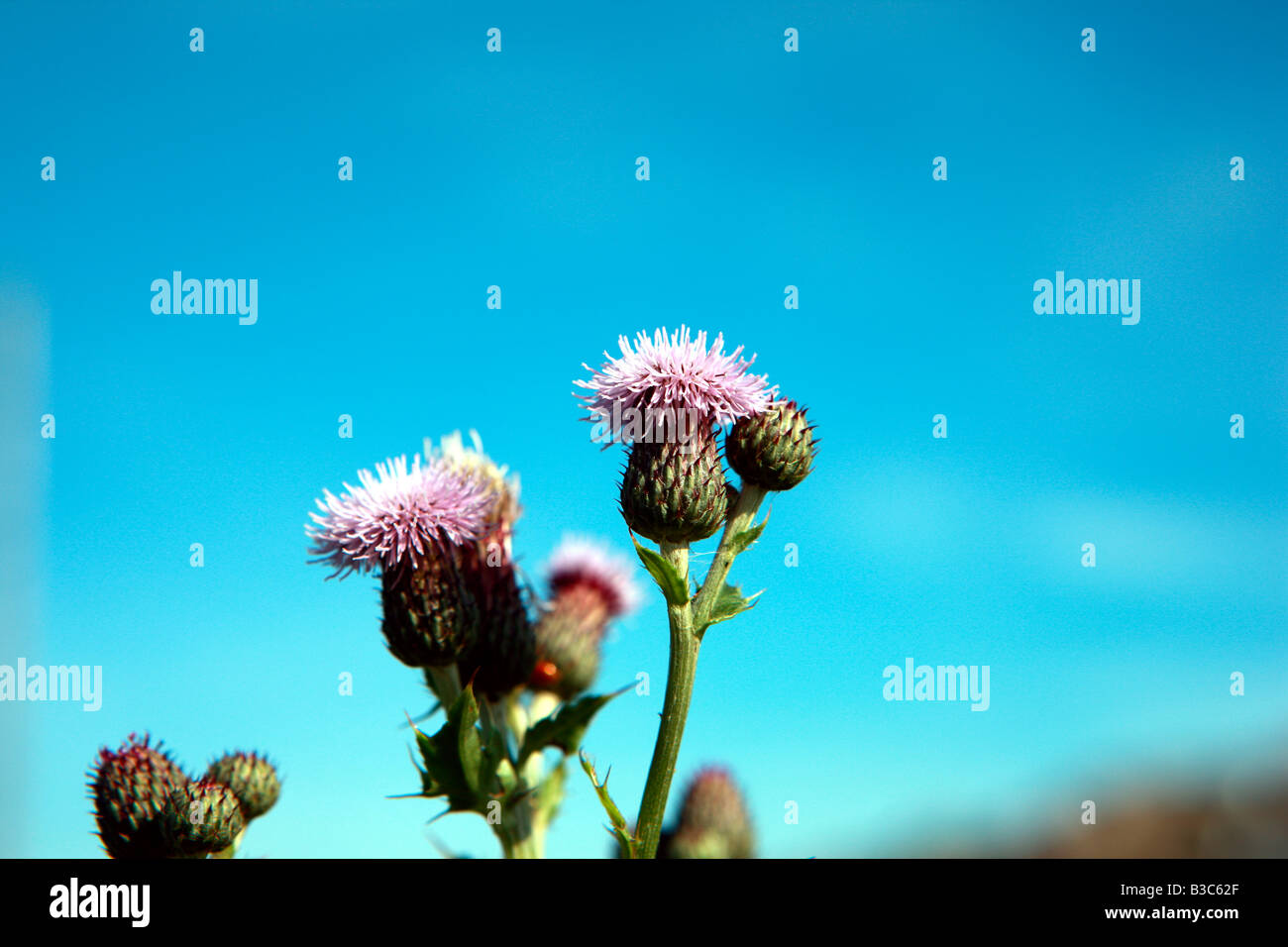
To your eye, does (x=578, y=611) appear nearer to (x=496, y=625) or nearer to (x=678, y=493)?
(x=496, y=625)

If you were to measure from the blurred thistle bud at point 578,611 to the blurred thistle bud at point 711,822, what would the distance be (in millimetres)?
1124

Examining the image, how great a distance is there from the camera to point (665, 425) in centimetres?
380

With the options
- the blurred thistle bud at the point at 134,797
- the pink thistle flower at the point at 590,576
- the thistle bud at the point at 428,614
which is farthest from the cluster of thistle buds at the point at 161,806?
the pink thistle flower at the point at 590,576

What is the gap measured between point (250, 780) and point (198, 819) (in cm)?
47

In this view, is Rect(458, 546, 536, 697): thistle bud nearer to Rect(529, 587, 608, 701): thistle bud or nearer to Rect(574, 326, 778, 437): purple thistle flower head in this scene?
Rect(529, 587, 608, 701): thistle bud

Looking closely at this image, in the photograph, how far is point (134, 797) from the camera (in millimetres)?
4035

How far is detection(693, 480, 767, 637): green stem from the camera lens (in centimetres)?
346

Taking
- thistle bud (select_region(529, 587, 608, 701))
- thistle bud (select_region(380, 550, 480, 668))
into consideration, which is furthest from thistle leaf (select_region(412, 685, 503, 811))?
thistle bud (select_region(529, 587, 608, 701))
